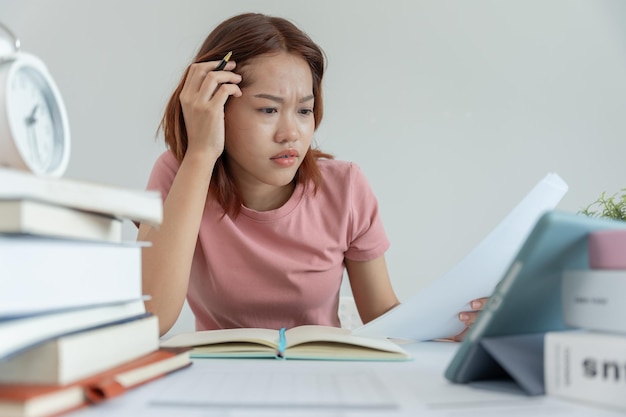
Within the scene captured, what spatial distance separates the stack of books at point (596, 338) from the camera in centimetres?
53

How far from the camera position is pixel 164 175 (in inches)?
60.1

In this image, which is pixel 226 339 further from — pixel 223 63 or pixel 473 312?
pixel 223 63

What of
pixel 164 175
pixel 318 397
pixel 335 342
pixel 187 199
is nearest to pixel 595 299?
pixel 318 397

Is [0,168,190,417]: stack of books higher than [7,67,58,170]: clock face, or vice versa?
[7,67,58,170]: clock face

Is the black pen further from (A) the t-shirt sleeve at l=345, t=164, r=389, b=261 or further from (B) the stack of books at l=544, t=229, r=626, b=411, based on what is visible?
(B) the stack of books at l=544, t=229, r=626, b=411

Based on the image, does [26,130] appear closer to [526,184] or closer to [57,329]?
[57,329]

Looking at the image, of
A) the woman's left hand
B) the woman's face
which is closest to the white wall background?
the woman's face

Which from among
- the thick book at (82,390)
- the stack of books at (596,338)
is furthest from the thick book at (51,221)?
the stack of books at (596,338)

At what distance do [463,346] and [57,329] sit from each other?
37 cm

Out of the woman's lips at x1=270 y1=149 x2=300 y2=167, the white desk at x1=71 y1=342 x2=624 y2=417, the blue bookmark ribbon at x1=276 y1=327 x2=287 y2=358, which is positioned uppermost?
the woman's lips at x1=270 y1=149 x2=300 y2=167

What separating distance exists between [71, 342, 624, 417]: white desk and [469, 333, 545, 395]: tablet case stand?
17 millimetres

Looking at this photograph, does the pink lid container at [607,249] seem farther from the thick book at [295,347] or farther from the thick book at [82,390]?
the thick book at [82,390]

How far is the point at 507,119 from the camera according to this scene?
2.78m

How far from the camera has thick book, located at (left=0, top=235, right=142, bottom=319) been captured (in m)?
0.48
